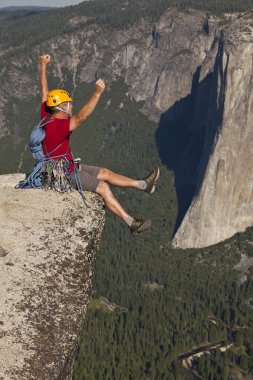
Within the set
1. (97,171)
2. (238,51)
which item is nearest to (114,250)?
(238,51)

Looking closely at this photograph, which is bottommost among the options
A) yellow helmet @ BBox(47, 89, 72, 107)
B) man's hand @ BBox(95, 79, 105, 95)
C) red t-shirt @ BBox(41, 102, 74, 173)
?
red t-shirt @ BBox(41, 102, 74, 173)

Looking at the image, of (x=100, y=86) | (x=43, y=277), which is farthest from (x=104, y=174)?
(x=43, y=277)

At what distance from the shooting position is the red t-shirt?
2850cm

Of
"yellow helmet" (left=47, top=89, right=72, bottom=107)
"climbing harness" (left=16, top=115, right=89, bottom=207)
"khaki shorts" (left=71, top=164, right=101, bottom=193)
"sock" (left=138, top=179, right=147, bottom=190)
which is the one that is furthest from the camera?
"sock" (left=138, top=179, right=147, bottom=190)

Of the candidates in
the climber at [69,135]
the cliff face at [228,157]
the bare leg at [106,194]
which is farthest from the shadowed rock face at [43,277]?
the cliff face at [228,157]

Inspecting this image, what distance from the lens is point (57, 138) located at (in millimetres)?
28828

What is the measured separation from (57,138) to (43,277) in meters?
7.32

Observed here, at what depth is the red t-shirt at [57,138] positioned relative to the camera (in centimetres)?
2850

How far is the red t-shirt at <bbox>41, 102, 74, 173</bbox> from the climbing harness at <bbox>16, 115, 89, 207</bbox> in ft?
0.29

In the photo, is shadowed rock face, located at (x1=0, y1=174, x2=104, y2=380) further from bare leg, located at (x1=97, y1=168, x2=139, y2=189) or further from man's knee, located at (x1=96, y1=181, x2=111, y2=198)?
bare leg, located at (x1=97, y1=168, x2=139, y2=189)

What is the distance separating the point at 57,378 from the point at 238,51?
14754 centimetres

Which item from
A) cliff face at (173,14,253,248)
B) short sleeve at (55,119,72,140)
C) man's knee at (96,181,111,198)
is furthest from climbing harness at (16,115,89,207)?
Result: cliff face at (173,14,253,248)

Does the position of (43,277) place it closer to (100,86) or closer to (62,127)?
(62,127)

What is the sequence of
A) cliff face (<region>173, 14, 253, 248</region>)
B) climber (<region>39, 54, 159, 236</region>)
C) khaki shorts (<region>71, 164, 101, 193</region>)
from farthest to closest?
cliff face (<region>173, 14, 253, 248</region>), khaki shorts (<region>71, 164, 101, 193</region>), climber (<region>39, 54, 159, 236</region>)
